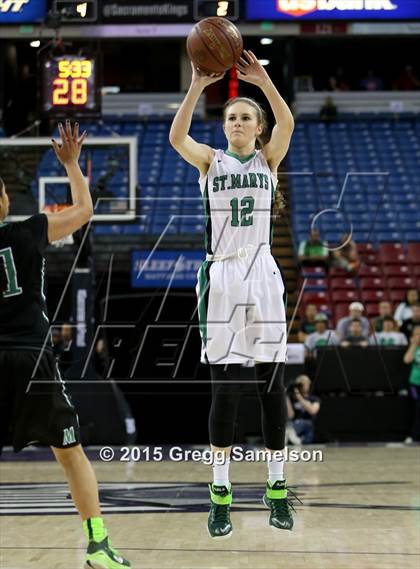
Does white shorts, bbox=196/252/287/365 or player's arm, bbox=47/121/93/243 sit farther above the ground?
player's arm, bbox=47/121/93/243

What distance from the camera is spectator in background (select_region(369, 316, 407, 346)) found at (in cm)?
1337

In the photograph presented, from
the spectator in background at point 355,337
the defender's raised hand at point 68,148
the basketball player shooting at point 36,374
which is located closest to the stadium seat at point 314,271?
the spectator in background at point 355,337

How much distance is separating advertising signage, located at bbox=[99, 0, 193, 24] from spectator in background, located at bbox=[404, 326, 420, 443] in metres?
6.52

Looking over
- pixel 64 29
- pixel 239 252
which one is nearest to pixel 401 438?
pixel 239 252

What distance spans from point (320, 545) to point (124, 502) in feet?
8.03

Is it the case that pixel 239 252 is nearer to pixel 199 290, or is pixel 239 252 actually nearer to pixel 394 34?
pixel 199 290

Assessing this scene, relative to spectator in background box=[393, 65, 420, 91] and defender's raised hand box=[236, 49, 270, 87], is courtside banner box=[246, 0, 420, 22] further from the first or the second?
defender's raised hand box=[236, 49, 270, 87]

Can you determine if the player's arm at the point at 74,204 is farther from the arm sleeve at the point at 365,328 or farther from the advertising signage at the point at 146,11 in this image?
the advertising signage at the point at 146,11

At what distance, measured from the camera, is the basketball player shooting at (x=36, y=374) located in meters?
4.80

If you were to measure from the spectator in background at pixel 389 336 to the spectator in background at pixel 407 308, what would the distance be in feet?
1.92

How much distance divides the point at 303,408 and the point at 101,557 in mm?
7980

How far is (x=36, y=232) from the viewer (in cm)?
491

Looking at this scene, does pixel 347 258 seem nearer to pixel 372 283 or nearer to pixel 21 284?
pixel 372 283

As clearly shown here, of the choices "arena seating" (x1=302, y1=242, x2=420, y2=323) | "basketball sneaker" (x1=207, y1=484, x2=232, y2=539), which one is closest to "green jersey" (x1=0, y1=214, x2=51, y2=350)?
"basketball sneaker" (x1=207, y1=484, x2=232, y2=539)
